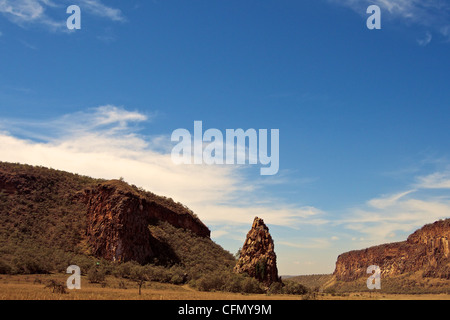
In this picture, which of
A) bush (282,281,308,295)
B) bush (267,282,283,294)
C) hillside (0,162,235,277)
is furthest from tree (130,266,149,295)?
bush (282,281,308,295)

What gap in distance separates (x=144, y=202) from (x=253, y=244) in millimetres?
23430

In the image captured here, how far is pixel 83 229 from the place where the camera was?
63.3 metres

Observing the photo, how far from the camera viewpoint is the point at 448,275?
10438 centimetres

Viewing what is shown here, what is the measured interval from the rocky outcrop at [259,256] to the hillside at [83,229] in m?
8.25

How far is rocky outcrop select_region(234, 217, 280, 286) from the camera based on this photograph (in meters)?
57.0

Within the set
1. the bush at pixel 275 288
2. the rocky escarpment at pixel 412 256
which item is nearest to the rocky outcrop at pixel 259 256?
the bush at pixel 275 288

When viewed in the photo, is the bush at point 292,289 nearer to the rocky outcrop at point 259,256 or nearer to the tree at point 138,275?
the rocky outcrop at point 259,256

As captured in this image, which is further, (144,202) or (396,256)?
(396,256)

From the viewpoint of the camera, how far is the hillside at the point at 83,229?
54281 mm

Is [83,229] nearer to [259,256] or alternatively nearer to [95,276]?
[95,276]

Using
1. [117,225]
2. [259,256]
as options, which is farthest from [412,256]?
[117,225]
